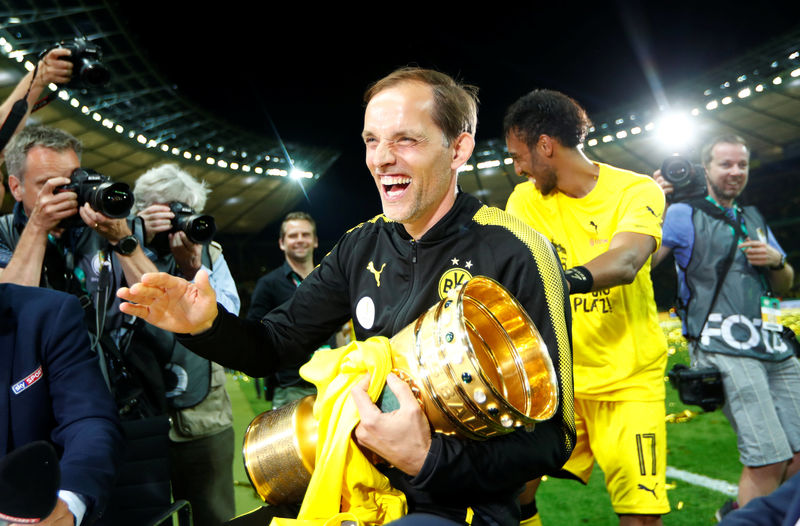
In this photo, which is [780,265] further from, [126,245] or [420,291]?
[126,245]

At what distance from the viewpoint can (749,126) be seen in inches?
768

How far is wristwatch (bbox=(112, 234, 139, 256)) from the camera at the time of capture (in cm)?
220

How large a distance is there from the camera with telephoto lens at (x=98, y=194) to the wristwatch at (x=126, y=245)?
0.11 metres

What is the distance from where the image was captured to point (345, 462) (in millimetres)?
1186

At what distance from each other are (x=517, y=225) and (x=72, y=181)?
5.75ft

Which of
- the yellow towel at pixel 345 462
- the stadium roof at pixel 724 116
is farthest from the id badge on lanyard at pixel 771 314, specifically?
the stadium roof at pixel 724 116

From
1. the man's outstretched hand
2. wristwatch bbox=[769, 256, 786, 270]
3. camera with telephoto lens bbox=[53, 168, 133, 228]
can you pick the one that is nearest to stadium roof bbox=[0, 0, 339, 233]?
camera with telephoto lens bbox=[53, 168, 133, 228]

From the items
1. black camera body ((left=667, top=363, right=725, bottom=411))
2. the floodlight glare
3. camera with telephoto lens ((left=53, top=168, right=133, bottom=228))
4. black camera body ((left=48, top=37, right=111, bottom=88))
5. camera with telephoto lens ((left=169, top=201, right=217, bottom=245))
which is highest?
the floodlight glare

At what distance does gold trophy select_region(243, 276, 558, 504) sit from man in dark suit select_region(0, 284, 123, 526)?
1.46 ft

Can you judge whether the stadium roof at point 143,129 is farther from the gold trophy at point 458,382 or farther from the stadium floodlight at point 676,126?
the stadium floodlight at point 676,126

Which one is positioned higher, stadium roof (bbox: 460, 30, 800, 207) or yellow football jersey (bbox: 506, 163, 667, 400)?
stadium roof (bbox: 460, 30, 800, 207)

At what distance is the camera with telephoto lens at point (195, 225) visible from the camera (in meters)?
2.43

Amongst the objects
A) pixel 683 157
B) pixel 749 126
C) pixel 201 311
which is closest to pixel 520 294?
pixel 201 311

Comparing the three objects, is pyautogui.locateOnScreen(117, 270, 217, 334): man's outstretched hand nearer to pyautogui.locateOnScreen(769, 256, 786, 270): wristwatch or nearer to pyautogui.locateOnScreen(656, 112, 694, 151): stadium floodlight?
pyautogui.locateOnScreen(769, 256, 786, 270): wristwatch
